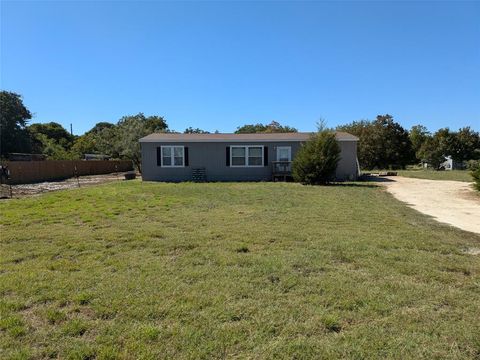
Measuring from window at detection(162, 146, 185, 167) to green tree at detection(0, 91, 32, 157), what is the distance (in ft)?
86.0

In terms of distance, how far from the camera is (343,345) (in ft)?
8.47

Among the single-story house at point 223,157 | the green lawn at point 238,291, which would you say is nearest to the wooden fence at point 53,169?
the single-story house at point 223,157

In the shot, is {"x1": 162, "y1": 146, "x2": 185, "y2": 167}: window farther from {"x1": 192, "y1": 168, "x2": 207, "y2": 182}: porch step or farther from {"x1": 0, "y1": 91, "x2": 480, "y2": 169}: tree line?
{"x1": 0, "y1": 91, "x2": 480, "y2": 169}: tree line

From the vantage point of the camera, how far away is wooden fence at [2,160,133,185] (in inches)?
805

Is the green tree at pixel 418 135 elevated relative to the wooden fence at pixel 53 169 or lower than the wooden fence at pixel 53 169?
elevated

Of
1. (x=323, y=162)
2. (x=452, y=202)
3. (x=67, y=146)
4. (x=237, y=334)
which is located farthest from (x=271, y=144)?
(x=67, y=146)

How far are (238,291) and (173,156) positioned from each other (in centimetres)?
1676

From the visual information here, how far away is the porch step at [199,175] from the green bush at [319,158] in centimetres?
525

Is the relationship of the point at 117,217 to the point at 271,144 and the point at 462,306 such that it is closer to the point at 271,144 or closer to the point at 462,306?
the point at 462,306

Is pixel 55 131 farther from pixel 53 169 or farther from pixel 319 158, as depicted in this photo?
pixel 319 158

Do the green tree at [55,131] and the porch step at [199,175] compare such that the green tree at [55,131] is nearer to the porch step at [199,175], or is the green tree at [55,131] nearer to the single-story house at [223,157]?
the single-story house at [223,157]

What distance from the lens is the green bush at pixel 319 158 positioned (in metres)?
16.3

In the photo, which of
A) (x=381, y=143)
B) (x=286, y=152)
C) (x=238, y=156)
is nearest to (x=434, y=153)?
(x=381, y=143)

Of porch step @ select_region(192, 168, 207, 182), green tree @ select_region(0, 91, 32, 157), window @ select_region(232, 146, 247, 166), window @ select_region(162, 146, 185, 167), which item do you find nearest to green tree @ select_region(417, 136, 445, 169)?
window @ select_region(232, 146, 247, 166)
